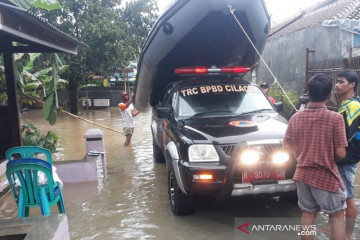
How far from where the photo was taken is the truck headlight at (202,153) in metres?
3.78

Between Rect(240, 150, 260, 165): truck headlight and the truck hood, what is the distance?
153 mm

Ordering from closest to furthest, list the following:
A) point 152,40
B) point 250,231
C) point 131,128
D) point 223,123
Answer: point 250,231, point 223,123, point 152,40, point 131,128

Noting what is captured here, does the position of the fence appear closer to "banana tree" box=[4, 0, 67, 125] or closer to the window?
the window

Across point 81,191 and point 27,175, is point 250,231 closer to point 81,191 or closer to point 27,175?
point 27,175

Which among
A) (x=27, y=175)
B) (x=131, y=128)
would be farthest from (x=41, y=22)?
(x=131, y=128)

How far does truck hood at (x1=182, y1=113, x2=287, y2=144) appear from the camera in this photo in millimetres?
3830

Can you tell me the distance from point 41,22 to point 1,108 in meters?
2.73

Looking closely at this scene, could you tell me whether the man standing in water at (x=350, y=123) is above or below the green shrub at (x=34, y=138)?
above

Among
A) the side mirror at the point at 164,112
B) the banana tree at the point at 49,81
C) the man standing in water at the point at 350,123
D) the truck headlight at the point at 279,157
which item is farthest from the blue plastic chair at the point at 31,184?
the man standing in water at the point at 350,123

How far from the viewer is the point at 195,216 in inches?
173

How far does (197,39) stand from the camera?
6.42 m

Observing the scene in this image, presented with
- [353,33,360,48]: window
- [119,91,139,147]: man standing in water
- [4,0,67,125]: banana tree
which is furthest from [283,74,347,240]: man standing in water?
[353,33,360,48]: window

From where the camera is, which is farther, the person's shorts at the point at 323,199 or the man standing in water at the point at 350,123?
the man standing in water at the point at 350,123

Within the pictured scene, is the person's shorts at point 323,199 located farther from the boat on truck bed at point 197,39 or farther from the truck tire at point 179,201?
the boat on truck bed at point 197,39
